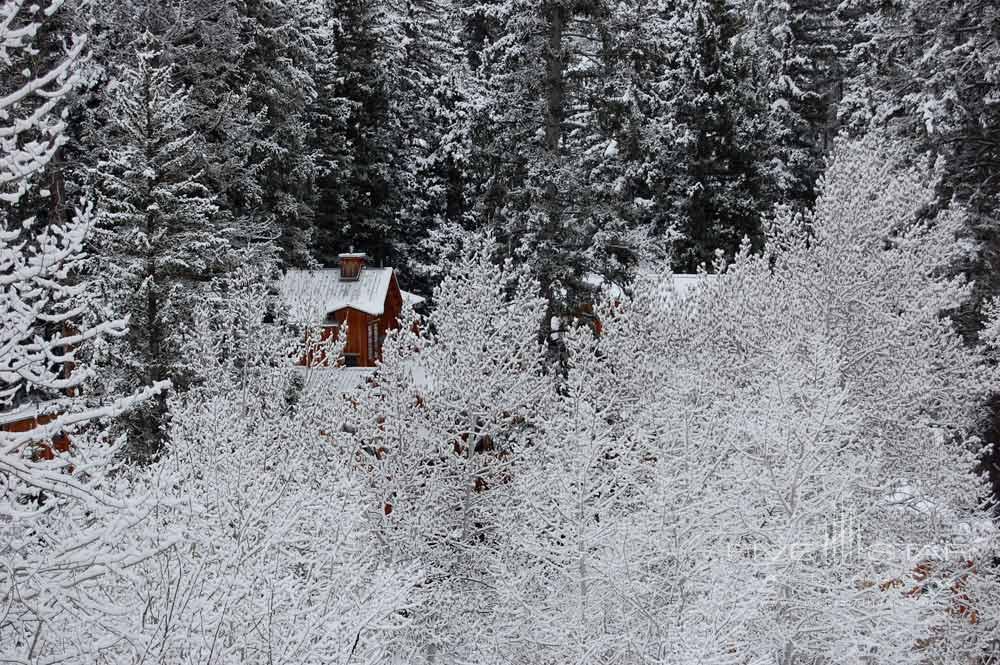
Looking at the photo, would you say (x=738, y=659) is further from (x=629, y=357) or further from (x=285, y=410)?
(x=285, y=410)

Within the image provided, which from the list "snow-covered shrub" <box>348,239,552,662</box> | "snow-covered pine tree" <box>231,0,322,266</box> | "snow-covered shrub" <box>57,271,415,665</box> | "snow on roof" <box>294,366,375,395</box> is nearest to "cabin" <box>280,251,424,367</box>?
"snow-covered pine tree" <box>231,0,322,266</box>

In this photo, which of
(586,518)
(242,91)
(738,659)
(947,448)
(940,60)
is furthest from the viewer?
(242,91)

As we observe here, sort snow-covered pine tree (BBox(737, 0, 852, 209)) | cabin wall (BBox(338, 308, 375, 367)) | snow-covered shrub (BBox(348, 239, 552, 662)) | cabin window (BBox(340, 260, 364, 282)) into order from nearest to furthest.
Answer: snow-covered shrub (BBox(348, 239, 552, 662))
cabin wall (BBox(338, 308, 375, 367))
cabin window (BBox(340, 260, 364, 282))
snow-covered pine tree (BBox(737, 0, 852, 209))

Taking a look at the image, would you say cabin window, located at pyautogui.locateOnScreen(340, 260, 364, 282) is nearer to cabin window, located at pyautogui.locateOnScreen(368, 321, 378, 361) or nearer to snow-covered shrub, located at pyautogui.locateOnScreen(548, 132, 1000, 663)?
cabin window, located at pyautogui.locateOnScreen(368, 321, 378, 361)

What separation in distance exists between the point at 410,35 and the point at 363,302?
1729 cm

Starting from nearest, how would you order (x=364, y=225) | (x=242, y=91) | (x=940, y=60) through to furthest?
1. (x=940, y=60)
2. (x=242, y=91)
3. (x=364, y=225)

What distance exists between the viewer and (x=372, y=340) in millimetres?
30406

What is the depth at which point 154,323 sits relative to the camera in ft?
51.9

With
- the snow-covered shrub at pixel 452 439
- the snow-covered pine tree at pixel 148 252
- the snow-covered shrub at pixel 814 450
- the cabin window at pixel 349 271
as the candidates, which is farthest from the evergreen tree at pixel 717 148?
the snow-covered pine tree at pixel 148 252

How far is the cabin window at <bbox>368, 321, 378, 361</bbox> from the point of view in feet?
99.0

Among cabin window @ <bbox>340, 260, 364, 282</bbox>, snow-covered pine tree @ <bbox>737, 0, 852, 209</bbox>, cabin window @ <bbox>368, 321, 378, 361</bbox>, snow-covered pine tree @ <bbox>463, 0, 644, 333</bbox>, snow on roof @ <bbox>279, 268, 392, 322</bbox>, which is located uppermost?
snow-covered pine tree @ <bbox>737, 0, 852, 209</bbox>

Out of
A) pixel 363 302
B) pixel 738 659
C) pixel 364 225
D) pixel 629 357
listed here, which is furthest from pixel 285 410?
pixel 364 225

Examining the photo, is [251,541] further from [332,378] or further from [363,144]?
[363,144]

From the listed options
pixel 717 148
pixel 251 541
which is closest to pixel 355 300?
pixel 717 148
